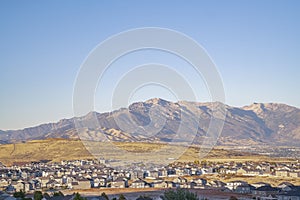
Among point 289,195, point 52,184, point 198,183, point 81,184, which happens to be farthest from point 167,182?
point 289,195

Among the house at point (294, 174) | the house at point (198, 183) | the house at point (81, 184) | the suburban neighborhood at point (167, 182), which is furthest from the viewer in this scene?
the house at point (294, 174)

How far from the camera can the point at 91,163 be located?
69125mm

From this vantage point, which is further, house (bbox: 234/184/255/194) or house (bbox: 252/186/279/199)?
house (bbox: 234/184/255/194)

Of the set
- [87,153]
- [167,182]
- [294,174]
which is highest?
[87,153]

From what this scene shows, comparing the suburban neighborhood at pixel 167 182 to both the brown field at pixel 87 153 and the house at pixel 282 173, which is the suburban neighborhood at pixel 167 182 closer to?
the house at pixel 282 173

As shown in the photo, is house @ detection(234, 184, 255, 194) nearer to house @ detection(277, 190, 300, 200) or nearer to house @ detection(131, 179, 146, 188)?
house @ detection(277, 190, 300, 200)

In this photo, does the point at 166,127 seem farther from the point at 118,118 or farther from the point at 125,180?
the point at 125,180

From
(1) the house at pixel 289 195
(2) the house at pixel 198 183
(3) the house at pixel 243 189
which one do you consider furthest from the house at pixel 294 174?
(1) the house at pixel 289 195

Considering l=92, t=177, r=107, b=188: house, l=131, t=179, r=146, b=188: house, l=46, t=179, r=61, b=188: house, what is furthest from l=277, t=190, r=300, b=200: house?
l=46, t=179, r=61, b=188: house

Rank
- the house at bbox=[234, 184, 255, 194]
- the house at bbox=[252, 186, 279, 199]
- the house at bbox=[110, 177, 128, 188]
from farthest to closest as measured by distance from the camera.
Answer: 1. the house at bbox=[110, 177, 128, 188]
2. the house at bbox=[234, 184, 255, 194]
3. the house at bbox=[252, 186, 279, 199]

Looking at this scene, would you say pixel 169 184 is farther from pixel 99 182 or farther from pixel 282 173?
pixel 282 173

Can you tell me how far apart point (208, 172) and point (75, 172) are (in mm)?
16095

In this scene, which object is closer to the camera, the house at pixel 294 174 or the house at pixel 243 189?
the house at pixel 243 189

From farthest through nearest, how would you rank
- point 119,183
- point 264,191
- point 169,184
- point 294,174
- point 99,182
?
point 294,174, point 99,182, point 119,183, point 169,184, point 264,191
